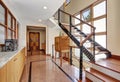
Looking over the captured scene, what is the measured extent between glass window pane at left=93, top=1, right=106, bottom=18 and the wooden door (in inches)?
431

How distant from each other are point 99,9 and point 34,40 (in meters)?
11.5

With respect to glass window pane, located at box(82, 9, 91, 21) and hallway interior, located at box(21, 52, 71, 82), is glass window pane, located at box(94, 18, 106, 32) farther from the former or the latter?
hallway interior, located at box(21, 52, 71, 82)

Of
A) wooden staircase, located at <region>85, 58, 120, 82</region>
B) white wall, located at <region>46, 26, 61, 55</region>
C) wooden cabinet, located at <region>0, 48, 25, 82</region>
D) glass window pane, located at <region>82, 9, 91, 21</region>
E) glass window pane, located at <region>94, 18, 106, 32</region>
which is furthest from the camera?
white wall, located at <region>46, 26, 61, 55</region>

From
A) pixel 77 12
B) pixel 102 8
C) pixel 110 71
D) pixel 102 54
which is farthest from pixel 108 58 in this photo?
pixel 77 12

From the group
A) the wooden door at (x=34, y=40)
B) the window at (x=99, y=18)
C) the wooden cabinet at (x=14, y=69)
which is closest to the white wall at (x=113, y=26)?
the window at (x=99, y=18)

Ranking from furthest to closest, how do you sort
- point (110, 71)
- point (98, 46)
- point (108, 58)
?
point (98, 46) < point (108, 58) < point (110, 71)

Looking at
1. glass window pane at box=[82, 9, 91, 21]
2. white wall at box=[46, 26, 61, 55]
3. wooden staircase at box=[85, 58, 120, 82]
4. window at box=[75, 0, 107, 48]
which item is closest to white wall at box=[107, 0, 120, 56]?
window at box=[75, 0, 107, 48]

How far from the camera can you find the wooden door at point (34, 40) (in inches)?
603

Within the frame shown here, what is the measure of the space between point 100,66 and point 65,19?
626cm

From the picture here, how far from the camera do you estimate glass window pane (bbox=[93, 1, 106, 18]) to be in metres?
4.80

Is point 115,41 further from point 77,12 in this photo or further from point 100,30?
point 77,12

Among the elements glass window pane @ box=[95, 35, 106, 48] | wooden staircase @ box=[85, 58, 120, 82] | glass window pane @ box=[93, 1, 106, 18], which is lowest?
wooden staircase @ box=[85, 58, 120, 82]

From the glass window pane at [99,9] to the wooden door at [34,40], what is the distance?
431 inches

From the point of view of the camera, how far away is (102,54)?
13.8ft
